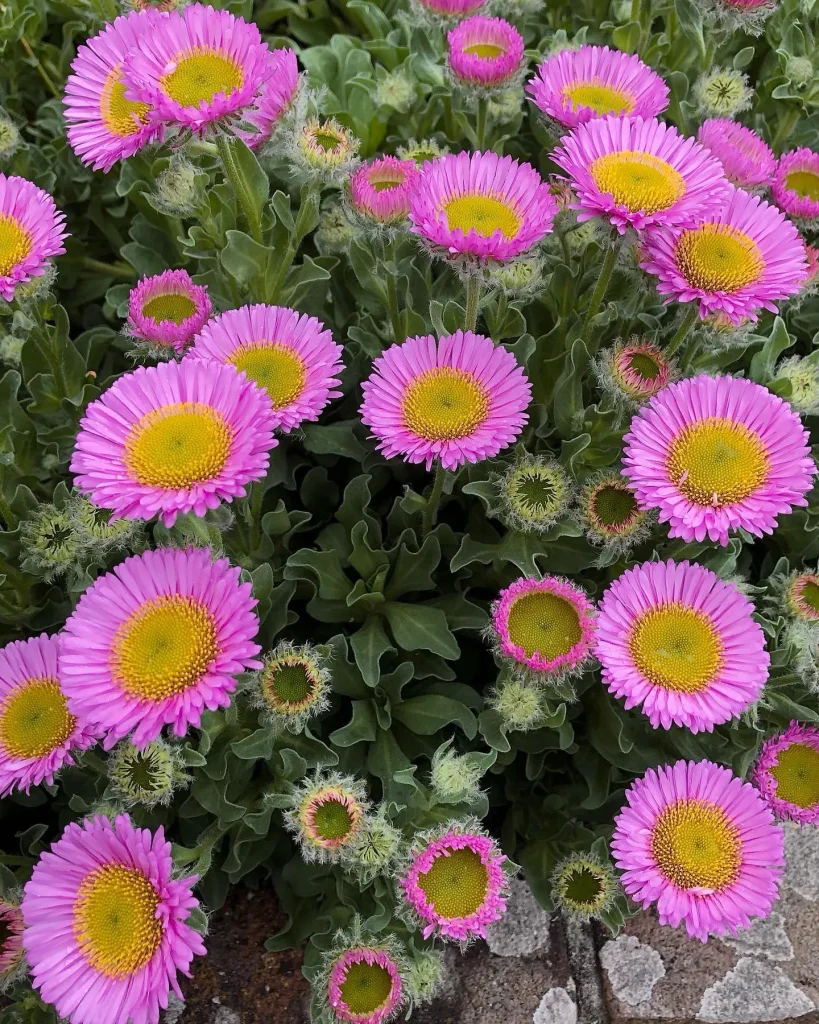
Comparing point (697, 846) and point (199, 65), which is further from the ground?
point (199, 65)

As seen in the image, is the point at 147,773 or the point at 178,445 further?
the point at 147,773

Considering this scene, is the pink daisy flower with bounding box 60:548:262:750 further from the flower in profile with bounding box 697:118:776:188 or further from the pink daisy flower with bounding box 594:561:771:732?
the flower in profile with bounding box 697:118:776:188

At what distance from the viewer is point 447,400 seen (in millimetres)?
2041

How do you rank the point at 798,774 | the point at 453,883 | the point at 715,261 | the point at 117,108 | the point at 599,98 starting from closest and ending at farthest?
the point at 453,883, the point at 715,261, the point at 798,774, the point at 117,108, the point at 599,98

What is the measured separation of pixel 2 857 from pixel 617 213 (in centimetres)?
198

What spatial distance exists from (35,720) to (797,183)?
98.5 inches

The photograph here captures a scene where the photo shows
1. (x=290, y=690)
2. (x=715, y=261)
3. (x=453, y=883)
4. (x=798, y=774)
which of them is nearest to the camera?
(x=453, y=883)

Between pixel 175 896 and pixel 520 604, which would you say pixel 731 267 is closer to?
pixel 520 604

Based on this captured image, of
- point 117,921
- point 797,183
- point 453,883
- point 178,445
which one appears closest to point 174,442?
point 178,445

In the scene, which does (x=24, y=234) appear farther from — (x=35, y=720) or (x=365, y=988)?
(x=365, y=988)

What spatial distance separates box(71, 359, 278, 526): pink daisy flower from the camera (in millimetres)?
1595

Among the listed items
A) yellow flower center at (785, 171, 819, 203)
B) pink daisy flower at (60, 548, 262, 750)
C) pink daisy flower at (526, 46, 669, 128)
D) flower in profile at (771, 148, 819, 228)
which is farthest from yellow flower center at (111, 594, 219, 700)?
yellow flower center at (785, 171, 819, 203)

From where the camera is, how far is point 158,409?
1.78 m

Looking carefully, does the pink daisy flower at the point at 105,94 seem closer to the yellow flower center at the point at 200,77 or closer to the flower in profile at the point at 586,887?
the yellow flower center at the point at 200,77
